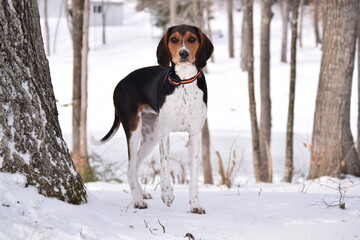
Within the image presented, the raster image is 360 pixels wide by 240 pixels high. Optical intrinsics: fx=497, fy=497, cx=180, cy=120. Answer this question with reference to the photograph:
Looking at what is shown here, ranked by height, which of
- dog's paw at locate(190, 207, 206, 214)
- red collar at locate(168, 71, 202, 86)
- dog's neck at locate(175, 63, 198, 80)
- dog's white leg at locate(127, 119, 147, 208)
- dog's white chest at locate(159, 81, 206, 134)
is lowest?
dog's paw at locate(190, 207, 206, 214)

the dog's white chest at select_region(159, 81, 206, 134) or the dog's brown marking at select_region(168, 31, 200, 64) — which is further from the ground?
the dog's brown marking at select_region(168, 31, 200, 64)

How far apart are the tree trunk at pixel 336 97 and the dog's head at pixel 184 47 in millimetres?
4147

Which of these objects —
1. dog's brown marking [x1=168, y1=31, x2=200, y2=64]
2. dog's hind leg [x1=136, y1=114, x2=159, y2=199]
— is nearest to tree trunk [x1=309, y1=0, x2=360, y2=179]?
dog's hind leg [x1=136, y1=114, x2=159, y2=199]

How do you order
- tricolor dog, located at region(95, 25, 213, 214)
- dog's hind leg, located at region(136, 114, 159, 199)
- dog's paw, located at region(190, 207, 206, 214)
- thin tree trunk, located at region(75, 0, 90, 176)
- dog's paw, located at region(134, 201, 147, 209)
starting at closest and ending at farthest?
tricolor dog, located at region(95, 25, 213, 214) → dog's paw, located at region(190, 207, 206, 214) → dog's paw, located at region(134, 201, 147, 209) → dog's hind leg, located at region(136, 114, 159, 199) → thin tree trunk, located at region(75, 0, 90, 176)

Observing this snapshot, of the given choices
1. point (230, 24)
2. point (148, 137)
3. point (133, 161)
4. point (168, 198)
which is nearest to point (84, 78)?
point (148, 137)

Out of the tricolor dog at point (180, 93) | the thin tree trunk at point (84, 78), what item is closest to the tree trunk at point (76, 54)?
the thin tree trunk at point (84, 78)

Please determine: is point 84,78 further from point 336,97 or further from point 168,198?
point 168,198

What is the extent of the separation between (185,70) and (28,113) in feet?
4.44

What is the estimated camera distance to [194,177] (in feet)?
14.4

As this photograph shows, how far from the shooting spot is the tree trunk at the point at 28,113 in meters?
3.38

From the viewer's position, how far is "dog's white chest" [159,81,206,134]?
421 cm

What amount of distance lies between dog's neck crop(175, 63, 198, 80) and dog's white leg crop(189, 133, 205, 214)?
0.54 metres

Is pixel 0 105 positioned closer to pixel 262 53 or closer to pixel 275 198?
pixel 275 198

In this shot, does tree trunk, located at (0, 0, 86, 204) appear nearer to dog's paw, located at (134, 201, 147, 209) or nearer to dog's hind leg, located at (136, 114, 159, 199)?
dog's paw, located at (134, 201, 147, 209)
